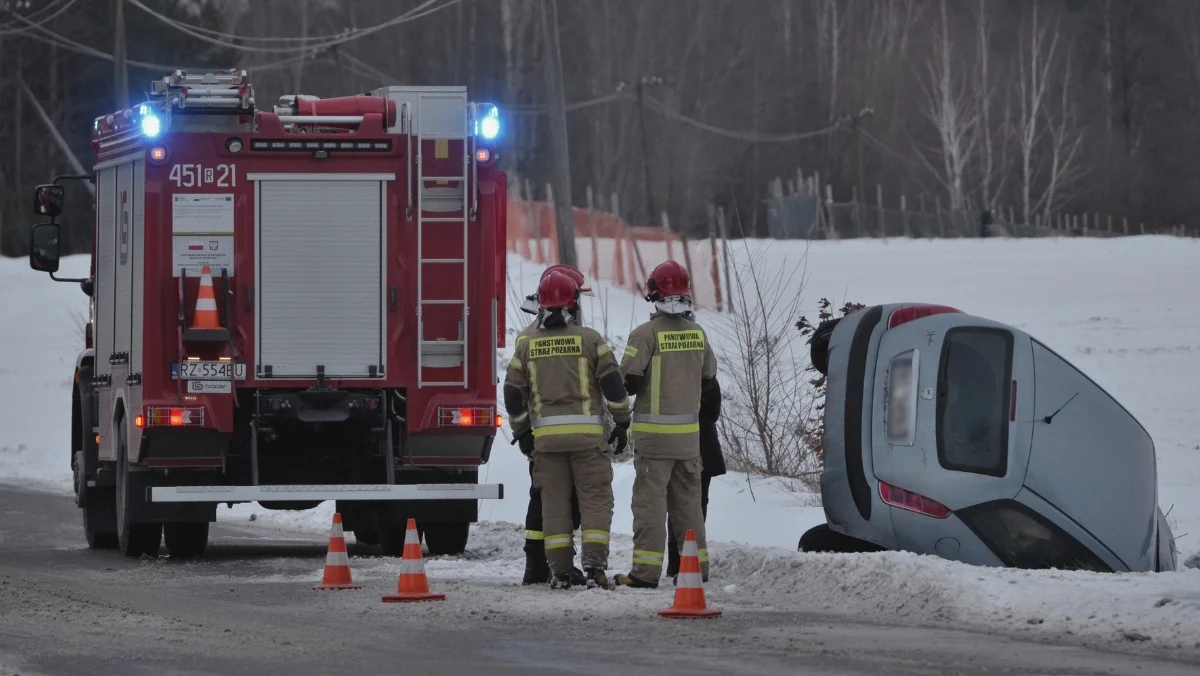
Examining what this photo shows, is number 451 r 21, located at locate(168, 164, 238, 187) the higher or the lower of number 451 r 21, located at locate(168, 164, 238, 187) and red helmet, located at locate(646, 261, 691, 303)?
the higher

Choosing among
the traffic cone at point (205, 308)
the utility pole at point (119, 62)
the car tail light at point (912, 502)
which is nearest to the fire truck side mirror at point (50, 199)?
the traffic cone at point (205, 308)

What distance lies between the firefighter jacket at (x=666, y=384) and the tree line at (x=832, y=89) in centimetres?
5184

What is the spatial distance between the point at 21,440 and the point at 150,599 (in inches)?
777

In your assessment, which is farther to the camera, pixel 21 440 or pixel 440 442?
pixel 21 440

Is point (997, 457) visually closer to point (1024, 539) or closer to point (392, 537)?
point (1024, 539)

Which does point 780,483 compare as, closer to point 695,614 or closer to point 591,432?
point 591,432

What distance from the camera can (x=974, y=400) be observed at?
1005 cm

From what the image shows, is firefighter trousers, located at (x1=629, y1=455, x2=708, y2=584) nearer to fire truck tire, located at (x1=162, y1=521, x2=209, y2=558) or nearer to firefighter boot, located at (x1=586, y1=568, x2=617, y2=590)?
firefighter boot, located at (x1=586, y1=568, x2=617, y2=590)

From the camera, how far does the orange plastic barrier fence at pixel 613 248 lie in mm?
32406

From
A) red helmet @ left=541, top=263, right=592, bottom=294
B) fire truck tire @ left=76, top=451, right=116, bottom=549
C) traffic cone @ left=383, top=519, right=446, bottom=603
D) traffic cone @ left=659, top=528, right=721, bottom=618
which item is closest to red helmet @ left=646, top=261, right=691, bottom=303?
red helmet @ left=541, top=263, right=592, bottom=294

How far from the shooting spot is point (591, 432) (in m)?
10.6

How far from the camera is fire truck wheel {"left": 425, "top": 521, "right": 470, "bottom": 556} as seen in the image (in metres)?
13.5

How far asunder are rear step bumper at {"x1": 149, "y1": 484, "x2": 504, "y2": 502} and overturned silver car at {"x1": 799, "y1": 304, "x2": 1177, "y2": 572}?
3.30 meters

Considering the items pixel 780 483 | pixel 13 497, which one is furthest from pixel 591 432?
pixel 13 497
